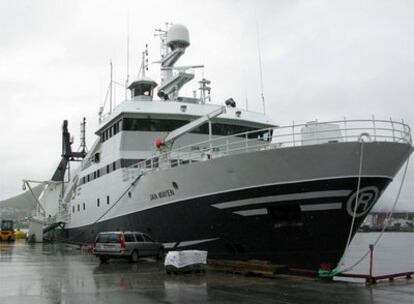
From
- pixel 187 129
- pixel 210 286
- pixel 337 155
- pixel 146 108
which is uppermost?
pixel 146 108

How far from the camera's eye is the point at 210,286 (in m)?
12.5

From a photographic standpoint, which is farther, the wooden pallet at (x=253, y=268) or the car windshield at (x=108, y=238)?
the car windshield at (x=108, y=238)

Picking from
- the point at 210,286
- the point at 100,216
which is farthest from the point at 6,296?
the point at 100,216

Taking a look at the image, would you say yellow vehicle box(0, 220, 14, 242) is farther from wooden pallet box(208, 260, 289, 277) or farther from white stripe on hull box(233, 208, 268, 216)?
white stripe on hull box(233, 208, 268, 216)

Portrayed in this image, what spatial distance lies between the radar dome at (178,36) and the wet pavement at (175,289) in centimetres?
1361

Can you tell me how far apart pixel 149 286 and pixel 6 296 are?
3.38 meters

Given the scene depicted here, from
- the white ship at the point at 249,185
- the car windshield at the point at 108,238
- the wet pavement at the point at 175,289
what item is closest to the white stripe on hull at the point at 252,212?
the white ship at the point at 249,185

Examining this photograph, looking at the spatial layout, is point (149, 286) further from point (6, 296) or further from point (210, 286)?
point (6, 296)

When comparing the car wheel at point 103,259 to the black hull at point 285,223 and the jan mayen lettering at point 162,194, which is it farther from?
the black hull at point 285,223

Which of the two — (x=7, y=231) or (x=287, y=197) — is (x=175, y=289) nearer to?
(x=287, y=197)

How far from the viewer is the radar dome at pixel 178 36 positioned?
25812 millimetres

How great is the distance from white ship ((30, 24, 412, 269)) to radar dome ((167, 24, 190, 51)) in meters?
4.62

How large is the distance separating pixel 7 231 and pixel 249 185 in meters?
34.4

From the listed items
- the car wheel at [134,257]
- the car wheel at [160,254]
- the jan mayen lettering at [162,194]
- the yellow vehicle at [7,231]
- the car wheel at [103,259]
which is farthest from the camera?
the yellow vehicle at [7,231]
